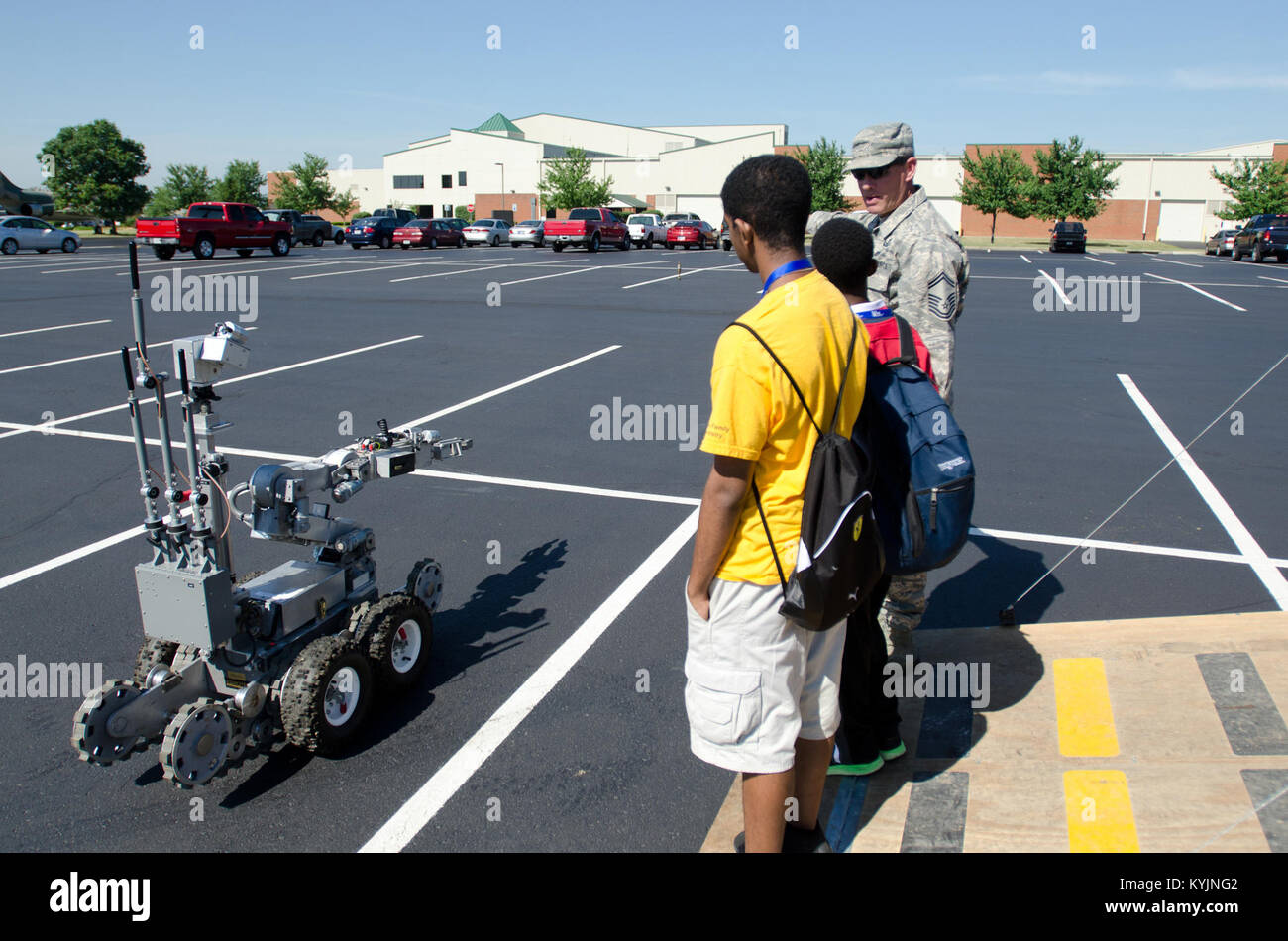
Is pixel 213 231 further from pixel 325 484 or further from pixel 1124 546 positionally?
pixel 1124 546

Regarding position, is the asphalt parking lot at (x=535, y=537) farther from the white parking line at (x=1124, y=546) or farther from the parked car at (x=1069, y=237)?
the parked car at (x=1069, y=237)

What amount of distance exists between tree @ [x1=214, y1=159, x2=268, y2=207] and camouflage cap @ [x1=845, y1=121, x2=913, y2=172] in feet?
243

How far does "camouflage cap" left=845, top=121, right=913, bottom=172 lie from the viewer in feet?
11.9

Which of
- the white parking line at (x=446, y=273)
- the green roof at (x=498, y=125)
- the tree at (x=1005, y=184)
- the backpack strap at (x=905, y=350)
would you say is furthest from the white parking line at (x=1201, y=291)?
the green roof at (x=498, y=125)

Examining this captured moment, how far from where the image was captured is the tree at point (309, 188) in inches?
2781

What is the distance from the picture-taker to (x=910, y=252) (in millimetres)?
3688

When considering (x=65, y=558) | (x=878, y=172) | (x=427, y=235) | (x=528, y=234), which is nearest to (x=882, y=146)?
(x=878, y=172)

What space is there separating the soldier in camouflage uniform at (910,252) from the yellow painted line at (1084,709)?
721 millimetres

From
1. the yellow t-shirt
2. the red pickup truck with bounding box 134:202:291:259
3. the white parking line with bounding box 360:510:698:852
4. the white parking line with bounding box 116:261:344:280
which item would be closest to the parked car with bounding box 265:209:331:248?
the red pickup truck with bounding box 134:202:291:259

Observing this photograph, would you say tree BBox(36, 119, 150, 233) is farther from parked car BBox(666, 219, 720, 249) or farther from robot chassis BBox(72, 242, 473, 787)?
robot chassis BBox(72, 242, 473, 787)

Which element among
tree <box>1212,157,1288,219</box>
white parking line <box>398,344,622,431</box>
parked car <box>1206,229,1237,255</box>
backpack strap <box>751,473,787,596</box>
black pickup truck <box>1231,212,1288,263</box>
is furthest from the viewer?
tree <box>1212,157,1288,219</box>

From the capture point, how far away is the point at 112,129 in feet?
213
